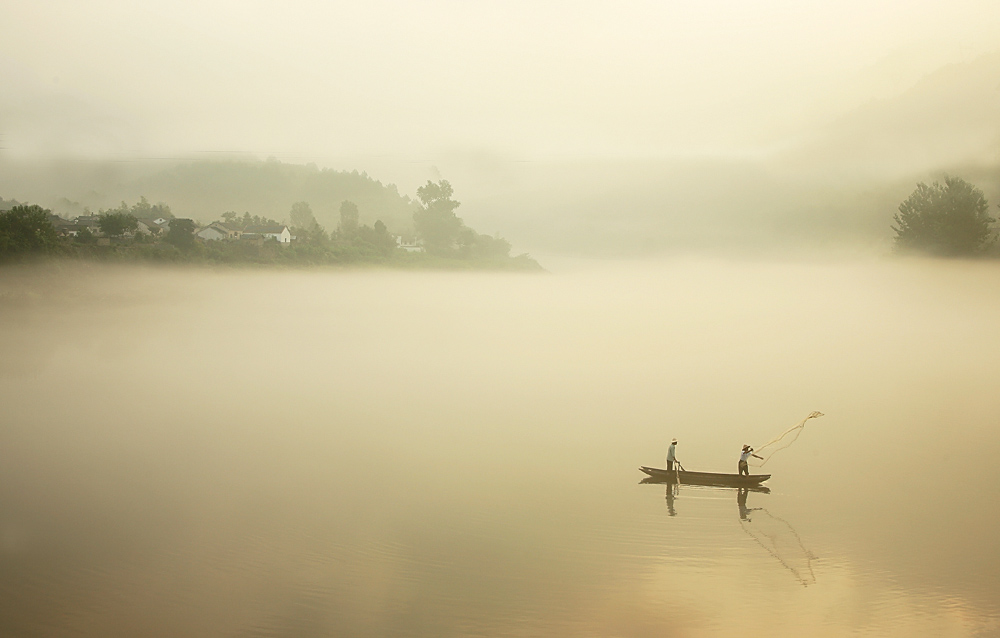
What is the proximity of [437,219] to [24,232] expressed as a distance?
6233 centimetres

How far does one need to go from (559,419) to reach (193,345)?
32892 mm

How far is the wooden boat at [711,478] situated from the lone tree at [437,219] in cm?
9378

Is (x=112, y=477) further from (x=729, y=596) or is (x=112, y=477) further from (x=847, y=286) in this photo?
(x=847, y=286)

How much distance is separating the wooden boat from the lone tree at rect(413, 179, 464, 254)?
308ft

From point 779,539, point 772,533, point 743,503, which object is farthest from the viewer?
point 743,503

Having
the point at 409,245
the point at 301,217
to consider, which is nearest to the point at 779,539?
the point at 409,245

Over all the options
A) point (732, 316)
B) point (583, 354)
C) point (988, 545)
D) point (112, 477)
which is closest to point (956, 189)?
point (732, 316)

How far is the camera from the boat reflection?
14836 mm

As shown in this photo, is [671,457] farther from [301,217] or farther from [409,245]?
[301,217]

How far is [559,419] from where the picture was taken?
3005 centimetres

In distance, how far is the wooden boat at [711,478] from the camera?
19.1 metres

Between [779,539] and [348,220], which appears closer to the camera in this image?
[779,539]

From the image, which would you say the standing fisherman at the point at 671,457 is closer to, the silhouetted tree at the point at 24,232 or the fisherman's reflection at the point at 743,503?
the fisherman's reflection at the point at 743,503

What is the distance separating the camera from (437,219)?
4348 inches
